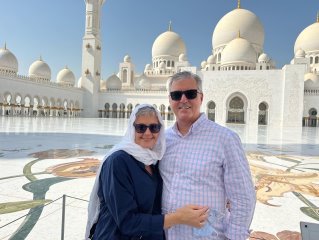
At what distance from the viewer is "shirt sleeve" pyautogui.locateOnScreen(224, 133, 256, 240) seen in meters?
0.90

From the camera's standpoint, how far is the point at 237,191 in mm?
910

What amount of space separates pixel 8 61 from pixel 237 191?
26.9 m

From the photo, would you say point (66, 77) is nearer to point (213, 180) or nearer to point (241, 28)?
point (241, 28)

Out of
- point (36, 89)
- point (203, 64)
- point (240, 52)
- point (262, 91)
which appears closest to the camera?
point (262, 91)

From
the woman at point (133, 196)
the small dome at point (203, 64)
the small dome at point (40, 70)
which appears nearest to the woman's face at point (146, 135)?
the woman at point (133, 196)

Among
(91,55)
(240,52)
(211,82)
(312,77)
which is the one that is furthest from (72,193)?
(312,77)

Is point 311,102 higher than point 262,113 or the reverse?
higher

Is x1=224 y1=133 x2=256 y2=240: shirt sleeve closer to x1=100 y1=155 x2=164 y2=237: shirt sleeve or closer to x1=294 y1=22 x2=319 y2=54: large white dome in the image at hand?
x1=100 y1=155 x2=164 y2=237: shirt sleeve

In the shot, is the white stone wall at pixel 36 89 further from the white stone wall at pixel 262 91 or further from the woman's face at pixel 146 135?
the woman's face at pixel 146 135

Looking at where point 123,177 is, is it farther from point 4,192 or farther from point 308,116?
point 308,116

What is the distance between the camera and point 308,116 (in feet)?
70.4

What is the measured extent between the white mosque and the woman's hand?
19051mm

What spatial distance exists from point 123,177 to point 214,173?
31cm

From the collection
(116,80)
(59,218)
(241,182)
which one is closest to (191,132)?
(241,182)
